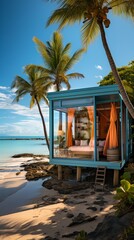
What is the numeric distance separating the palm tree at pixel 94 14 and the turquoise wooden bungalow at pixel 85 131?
2.13 meters

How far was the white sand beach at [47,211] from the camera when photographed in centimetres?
459

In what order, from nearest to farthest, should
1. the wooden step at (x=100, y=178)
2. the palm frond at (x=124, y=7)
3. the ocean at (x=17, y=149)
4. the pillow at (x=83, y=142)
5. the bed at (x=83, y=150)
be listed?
the palm frond at (x=124, y=7), the wooden step at (x=100, y=178), the bed at (x=83, y=150), the pillow at (x=83, y=142), the ocean at (x=17, y=149)

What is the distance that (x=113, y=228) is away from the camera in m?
3.46

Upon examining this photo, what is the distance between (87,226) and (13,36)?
12023 millimetres

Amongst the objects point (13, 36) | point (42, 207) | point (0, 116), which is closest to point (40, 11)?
point (13, 36)

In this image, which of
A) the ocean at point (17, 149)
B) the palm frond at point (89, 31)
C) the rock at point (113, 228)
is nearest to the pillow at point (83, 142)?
the palm frond at point (89, 31)

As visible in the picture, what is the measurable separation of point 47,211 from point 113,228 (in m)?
2.89

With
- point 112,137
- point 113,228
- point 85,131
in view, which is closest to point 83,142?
point 85,131

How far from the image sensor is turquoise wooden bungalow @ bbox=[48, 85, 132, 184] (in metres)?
8.49

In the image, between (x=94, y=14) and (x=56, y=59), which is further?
(x=56, y=59)

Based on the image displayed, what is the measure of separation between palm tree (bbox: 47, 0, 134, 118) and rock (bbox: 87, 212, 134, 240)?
2.92m

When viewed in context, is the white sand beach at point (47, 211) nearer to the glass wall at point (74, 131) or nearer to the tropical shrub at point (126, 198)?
the tropical shrub at point (126, 198)

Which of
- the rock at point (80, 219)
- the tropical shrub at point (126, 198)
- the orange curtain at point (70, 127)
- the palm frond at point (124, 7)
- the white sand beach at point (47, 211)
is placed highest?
the palm frond at point (124, 7)

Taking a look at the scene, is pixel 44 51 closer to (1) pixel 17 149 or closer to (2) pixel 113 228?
(2) pixel 113 228
